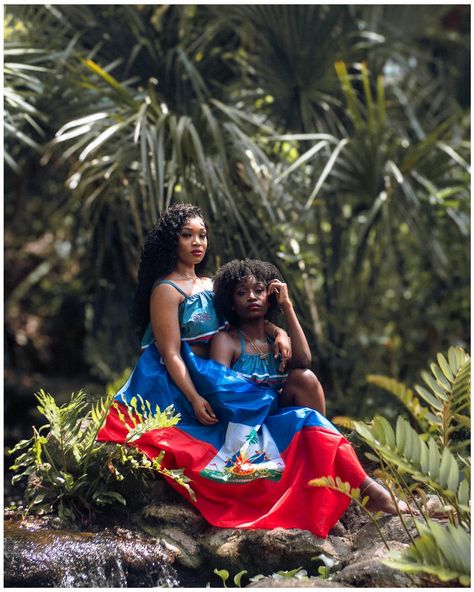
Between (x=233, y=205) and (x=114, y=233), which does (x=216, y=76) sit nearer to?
(x=114, y=233)

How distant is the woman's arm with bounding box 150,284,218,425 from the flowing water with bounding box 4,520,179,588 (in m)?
0.61

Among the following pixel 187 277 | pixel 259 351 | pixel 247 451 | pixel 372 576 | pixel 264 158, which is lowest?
pixel 372 576

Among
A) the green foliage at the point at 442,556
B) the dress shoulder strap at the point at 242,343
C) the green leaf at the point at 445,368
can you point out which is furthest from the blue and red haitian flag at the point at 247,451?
the green foliage at the point at 442,556

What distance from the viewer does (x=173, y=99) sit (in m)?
6.63

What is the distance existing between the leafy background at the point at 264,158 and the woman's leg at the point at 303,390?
1.49 m

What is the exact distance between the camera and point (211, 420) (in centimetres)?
390

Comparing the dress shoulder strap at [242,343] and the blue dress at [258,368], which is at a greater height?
the dress shoulder strap at [242,343]

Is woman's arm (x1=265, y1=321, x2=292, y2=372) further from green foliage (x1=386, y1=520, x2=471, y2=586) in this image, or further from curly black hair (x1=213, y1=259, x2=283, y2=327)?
green foliage (x1=386, y1=520, x2=471, y2=586)

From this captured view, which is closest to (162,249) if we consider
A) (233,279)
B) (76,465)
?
(233,279)

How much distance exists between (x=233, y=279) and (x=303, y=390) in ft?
1.97

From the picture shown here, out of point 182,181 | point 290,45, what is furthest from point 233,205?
point 290,45

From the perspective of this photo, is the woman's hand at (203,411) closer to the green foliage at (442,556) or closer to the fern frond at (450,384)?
the fern frond at (450,384)

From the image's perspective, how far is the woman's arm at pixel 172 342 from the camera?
3.89 m

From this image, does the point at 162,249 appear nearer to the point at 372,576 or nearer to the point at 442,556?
the point at 372,576
